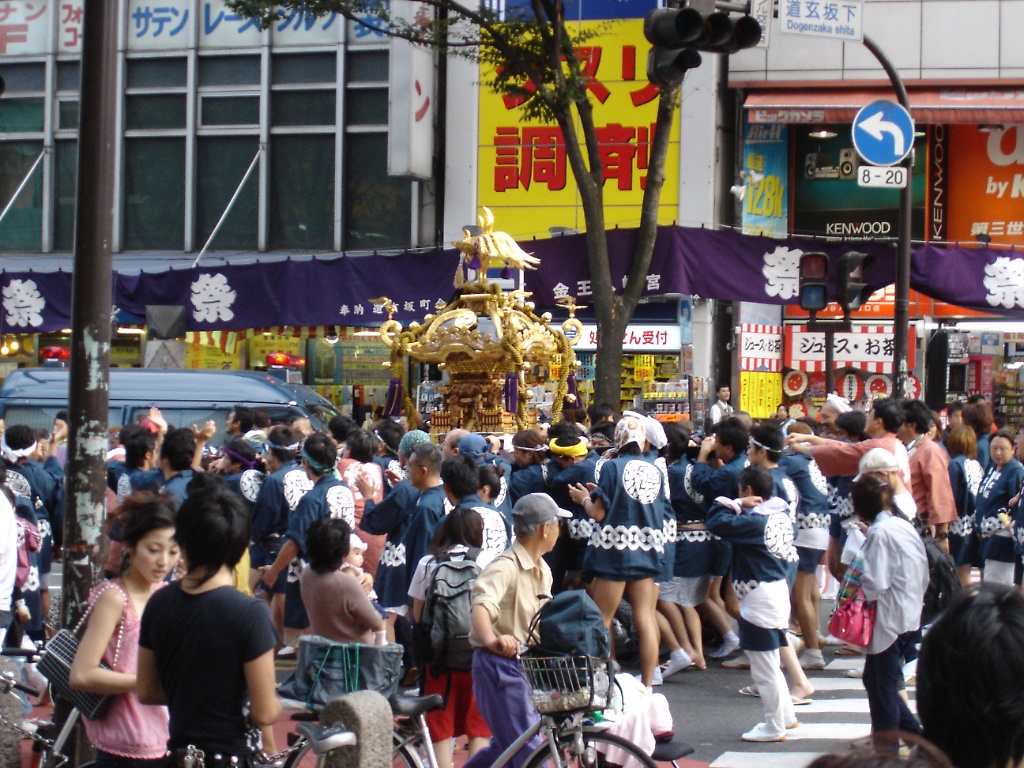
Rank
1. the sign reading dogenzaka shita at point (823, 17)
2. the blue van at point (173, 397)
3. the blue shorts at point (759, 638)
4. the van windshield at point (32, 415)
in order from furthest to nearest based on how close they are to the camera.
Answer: the van windshield at point (32, 415)
the blue van at point (173, 397)
the sign reading dogenzaka shita at point (823, 17)
the blue shorts at point (759, 638)

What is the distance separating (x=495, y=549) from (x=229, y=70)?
61.3 feet

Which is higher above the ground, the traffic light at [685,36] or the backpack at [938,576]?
the traffic light at [685,36]

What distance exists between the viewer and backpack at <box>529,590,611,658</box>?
207 inches

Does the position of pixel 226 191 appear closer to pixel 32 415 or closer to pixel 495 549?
pixel 32 415

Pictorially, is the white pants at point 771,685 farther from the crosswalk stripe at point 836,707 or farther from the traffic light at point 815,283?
the traffic light at point 815,283

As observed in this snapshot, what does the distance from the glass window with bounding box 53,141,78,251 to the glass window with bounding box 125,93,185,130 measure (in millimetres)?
1259

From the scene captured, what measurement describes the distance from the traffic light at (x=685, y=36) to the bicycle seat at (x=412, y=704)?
4.66 m

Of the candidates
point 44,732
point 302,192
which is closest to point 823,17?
point 44,732

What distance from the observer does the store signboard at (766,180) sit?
22688 millimetres

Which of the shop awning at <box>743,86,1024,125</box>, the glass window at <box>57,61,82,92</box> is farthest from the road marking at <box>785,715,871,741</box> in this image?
the glass window at <box>57,61,82,92</box>

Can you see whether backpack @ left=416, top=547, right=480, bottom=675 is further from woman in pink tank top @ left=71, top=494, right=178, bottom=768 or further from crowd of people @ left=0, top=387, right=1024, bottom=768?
woman in pink tank top @ left=71, top=494, right=178, bottom=768

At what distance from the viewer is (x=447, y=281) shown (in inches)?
742

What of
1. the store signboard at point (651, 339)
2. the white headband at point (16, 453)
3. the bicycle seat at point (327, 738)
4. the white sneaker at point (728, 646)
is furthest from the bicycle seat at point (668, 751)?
the store signboard at point (651, 339)

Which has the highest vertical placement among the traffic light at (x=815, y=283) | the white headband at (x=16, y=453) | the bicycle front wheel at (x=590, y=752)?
the traffic light at (x=815, y=283)
